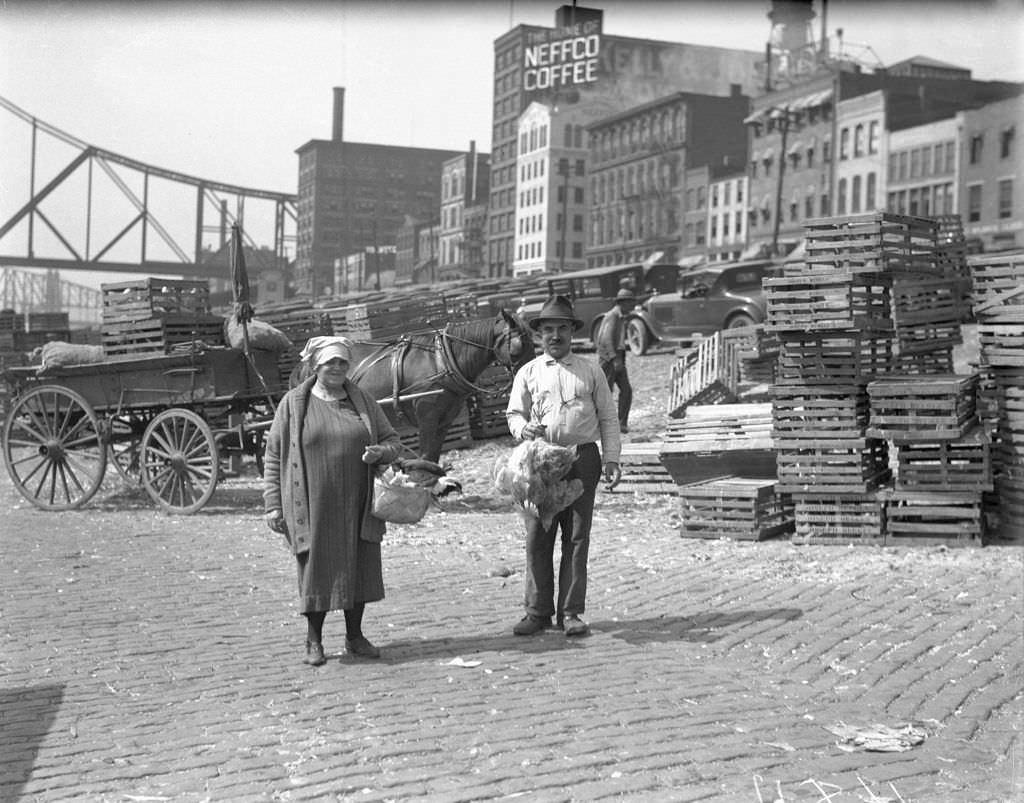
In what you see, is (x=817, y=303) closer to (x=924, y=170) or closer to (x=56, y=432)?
(x=56, y=432)

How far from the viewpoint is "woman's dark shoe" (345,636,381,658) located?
7.58m

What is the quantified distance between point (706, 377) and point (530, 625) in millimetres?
13459

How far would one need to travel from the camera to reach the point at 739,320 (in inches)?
1142

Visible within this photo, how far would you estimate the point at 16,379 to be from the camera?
15.2 meters

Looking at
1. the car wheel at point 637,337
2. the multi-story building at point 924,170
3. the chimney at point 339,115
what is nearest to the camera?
the chimney at point 339,115

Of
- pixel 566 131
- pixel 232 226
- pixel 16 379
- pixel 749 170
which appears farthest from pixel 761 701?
pixel 566 131

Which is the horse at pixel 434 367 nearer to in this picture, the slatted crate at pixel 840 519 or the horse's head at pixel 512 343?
the horse's head at pixel 512 343

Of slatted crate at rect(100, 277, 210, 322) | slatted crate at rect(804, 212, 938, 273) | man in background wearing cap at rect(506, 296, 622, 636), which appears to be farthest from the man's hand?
slatted crate at rect(100, 277, 210, 322)

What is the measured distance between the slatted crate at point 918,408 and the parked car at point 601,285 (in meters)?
20.3

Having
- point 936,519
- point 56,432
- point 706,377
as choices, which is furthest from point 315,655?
point 706,377

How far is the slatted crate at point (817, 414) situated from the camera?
1199 centimetres

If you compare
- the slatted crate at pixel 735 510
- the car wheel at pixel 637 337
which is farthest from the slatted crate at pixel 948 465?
the car wheel at pixel 637 337

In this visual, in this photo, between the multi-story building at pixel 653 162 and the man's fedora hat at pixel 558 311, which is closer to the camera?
the man's fedora hat at pixel 558 311

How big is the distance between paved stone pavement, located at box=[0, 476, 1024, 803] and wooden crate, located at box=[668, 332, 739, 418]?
9.10 metres
